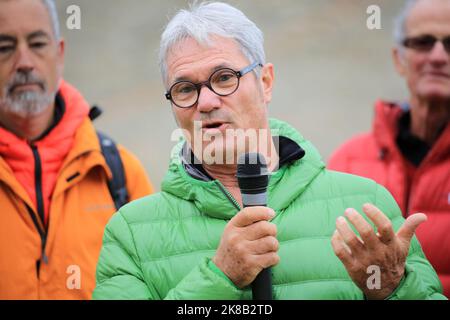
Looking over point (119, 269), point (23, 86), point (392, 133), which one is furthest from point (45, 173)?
point (392, 133)

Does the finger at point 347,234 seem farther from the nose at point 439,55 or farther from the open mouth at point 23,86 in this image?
the open mouth at point 23,86

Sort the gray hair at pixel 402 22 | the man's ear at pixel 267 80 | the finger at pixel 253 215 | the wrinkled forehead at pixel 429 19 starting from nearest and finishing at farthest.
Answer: the finger at pixel 253 215 → the man's ear at pixel 267 80 → the wrinkled forehead at pixel 429 19 → the gray hair at pixel 402 22

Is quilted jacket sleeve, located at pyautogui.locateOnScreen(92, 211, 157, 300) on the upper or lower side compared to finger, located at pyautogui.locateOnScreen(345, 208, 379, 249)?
lower

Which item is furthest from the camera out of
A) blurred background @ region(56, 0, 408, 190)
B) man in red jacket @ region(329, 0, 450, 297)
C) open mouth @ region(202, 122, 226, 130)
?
blurred background @ region(56, 0, 408, 190)

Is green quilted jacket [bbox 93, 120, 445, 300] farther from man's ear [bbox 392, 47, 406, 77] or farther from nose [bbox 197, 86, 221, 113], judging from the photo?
man's ear [bbox 392, 47, 406, 77]

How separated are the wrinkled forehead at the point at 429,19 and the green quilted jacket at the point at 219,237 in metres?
1.23

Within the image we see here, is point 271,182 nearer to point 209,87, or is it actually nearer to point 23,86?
point 209,87

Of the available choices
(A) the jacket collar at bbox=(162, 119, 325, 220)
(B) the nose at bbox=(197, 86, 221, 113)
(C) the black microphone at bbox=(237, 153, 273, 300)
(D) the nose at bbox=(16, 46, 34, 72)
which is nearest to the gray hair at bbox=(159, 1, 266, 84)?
(B) the nose at bbox=(197, 86, 221, 113)

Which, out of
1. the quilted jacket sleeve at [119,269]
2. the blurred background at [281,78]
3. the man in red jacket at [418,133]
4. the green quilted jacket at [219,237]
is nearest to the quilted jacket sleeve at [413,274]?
the green quilted jacket at [219,237]

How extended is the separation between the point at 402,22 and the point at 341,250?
5.95ft

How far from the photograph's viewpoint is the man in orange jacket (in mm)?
2951

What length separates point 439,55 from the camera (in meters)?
3.27

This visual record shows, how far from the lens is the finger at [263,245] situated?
1.90m

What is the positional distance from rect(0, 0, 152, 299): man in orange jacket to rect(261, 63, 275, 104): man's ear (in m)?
0.98
